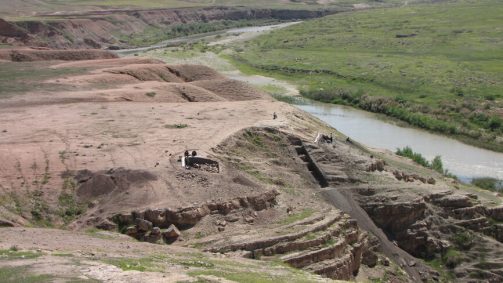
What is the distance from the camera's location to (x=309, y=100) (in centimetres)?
7650

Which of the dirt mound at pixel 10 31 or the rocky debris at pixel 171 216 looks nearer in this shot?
the rocky debris at pixel 171 216

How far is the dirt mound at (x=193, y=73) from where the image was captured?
6120 cm

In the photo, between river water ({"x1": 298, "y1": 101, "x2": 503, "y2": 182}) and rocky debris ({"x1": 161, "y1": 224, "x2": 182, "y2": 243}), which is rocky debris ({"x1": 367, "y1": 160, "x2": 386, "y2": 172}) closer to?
river water ({"x1": 298, "y1": 101, "x2": 503, "y2": 182})

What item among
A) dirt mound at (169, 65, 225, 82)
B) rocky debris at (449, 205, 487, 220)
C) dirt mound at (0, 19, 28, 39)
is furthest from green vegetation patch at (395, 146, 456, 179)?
dirt mound at (0, 19, 28, 39)

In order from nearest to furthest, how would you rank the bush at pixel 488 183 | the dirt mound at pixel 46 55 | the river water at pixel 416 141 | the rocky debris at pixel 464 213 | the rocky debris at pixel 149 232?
the rocky debris at pixel 149 232
the rocky debris at pixel 464 213
the bush at pixel 488 183
the river water at pixel 416 141
the dirt mound at pixel 46 55

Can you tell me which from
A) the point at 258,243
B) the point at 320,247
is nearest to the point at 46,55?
the point at 258,243

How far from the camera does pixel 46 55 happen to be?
68812 millimetres

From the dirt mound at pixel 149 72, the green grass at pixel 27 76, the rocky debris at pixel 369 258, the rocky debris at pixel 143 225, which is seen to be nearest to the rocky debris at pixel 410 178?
the rocky debris at pixel 369 258

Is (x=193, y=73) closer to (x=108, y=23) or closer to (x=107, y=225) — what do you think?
(x=107, y=225)

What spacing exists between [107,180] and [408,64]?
6497 centimetres

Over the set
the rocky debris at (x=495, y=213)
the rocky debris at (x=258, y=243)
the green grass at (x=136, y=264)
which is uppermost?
the green grass at (x=136, y=264)

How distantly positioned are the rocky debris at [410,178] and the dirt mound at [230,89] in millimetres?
18195

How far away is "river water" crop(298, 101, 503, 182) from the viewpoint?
168 ft

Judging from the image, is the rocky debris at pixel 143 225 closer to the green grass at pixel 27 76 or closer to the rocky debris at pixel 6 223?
the rocky debris at pixel 6 223
